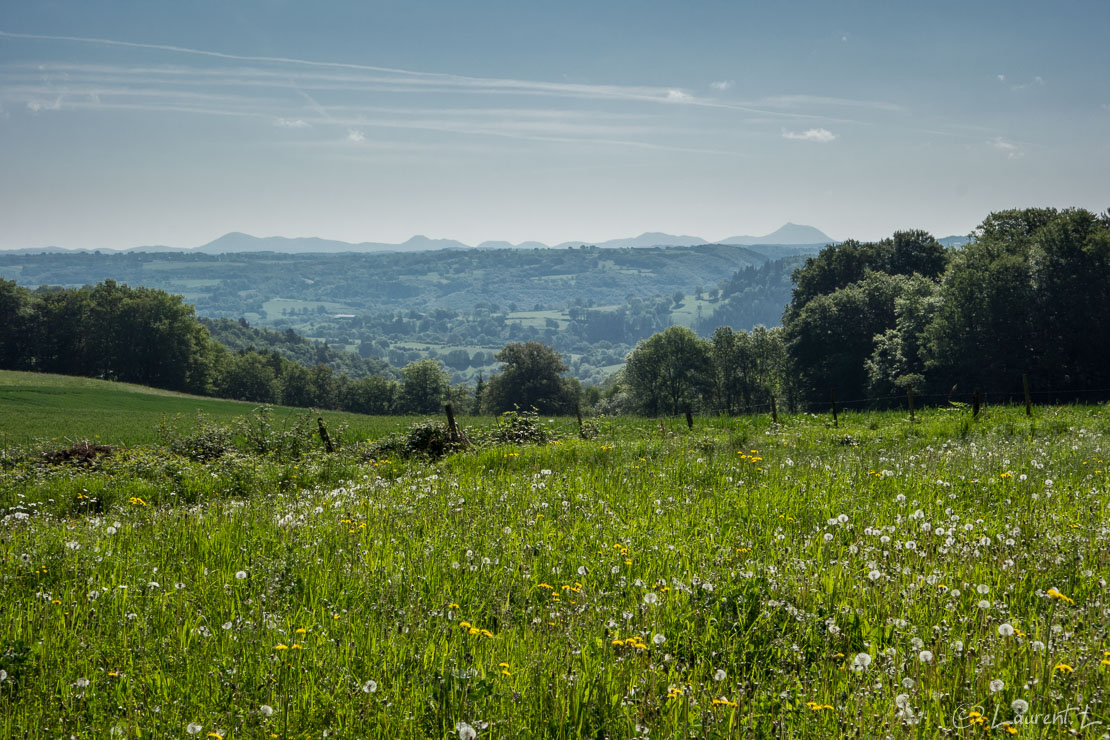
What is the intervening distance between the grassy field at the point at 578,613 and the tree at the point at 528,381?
87.5m

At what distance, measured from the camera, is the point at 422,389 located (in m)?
110

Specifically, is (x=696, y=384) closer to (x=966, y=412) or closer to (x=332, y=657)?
(x=966, y=412)

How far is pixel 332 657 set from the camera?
4.70 meters

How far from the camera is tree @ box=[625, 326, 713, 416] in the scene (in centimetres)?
9631

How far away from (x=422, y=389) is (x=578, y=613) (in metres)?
106

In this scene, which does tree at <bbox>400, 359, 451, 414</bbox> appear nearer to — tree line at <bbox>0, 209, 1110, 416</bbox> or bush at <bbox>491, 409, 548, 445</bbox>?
tree line at <bbox>0, 209, 1110, 416</bbox>

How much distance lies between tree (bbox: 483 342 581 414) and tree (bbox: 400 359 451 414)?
38.8 ft

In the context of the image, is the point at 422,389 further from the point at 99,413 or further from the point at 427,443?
the point at 427,443

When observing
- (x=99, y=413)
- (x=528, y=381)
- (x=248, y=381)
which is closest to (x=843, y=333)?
(x=528, y=381)

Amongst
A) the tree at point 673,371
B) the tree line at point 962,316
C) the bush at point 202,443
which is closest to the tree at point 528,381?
the tree at point 673,371

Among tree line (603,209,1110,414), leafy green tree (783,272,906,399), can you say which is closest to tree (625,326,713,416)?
tree line (603,209,1110,414)

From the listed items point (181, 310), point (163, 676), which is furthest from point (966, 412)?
point (181, 310)

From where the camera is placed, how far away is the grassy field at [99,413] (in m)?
40.2

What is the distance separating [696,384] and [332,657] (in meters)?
94.1
